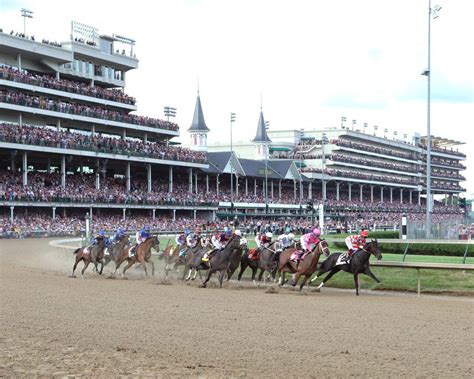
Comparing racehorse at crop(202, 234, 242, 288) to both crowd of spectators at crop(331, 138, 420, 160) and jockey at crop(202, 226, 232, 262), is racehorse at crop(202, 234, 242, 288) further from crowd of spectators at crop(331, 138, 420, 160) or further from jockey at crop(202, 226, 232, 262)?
crowd of spectators at crop(331, 138, 420, 160)

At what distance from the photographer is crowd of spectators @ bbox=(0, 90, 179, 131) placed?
47.2 metres

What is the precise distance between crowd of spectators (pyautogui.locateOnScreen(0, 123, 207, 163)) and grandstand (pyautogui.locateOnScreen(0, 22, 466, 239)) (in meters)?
0.08

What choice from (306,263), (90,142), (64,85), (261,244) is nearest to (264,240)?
(261,244)

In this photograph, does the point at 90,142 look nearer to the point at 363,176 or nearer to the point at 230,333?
the point at 230,333

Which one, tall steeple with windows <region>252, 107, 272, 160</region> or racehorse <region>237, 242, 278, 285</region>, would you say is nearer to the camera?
racehorse <region>237, 242, 278, 285</region>

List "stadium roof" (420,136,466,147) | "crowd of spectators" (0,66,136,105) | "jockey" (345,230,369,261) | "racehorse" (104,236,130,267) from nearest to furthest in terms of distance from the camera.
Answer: "jockey" (345,230,369,261) < "racehorse" (104,236,130,267) < "crowd of spectators" (0,66,136,105) < "stadium roof" (420,136,466,147)

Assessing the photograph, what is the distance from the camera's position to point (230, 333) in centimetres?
1041

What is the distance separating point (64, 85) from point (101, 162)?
592cm

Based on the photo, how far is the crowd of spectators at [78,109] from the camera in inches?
1859

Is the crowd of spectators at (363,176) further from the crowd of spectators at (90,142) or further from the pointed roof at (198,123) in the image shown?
the crowd of spectators at (90,142)

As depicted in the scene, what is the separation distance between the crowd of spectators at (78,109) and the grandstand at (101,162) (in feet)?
0.26

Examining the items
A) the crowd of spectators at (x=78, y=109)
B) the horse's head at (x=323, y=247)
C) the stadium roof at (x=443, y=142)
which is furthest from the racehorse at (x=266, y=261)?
the stadium roof at (x=443, y=142)

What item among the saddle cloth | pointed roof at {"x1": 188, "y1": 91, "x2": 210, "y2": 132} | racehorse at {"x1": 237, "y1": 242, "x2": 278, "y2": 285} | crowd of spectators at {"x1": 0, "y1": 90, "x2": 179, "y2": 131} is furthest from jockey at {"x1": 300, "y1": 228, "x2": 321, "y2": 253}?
pointed roof at {"x1": 188, "y1": 91, "x2": 210, "y2": 132}

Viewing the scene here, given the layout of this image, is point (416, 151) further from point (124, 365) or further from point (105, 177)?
point (124, 365)
